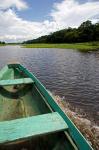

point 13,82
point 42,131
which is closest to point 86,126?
point 13,82

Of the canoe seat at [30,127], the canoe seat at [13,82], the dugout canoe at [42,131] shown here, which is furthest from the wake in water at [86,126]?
the canoe seat at [30,127]

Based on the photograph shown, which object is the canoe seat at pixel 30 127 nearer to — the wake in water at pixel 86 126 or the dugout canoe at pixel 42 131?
the dugout canoe at pixel 42 131

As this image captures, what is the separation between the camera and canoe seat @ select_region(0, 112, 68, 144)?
194 inches

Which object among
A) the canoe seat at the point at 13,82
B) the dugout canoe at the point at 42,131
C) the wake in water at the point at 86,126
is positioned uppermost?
the canoe seat at the point at 13,82

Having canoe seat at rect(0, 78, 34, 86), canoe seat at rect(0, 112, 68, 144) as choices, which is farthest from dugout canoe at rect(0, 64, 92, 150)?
canoe seat at rect(0, 78, 34, 86)

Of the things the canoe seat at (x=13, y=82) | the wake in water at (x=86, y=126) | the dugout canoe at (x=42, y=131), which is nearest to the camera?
the dugout canoe at (x=42, y=131)

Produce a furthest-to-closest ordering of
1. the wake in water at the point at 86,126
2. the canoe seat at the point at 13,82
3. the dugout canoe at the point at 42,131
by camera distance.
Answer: the canoe seat at the point at 13,82
the wake in water at the point at 86,126
the dugout canoe at the point at 42,131

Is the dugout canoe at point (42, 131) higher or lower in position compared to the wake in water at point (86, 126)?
higher

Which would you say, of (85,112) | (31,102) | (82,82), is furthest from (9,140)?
(82,82)

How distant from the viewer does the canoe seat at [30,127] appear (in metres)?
4.92

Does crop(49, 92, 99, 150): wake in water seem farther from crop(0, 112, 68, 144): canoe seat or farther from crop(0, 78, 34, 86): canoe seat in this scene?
crop(0, 112, 68, 144): canoe seat

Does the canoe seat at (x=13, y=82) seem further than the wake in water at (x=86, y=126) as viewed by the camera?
Yes

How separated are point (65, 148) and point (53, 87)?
13.3 metres

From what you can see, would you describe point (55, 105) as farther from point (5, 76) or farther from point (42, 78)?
point (42, 78)
